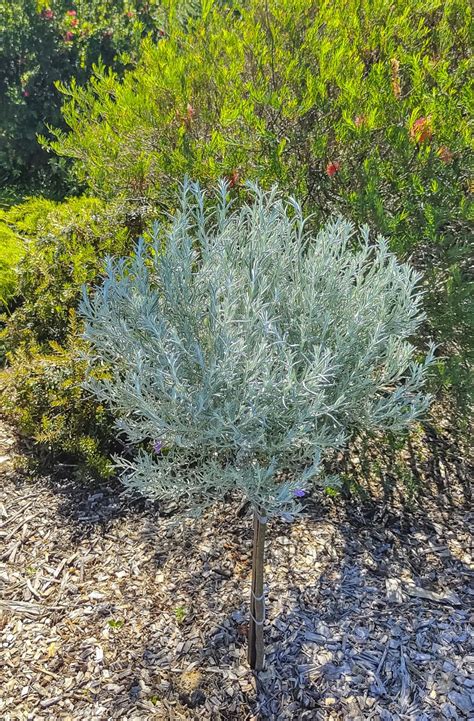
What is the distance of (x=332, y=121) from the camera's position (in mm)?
3086

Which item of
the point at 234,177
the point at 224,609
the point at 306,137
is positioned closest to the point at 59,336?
the point at 234,177

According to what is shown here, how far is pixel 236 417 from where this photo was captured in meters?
1.56

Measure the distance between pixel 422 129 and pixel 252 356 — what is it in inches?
64.6

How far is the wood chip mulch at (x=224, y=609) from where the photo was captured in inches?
87.1

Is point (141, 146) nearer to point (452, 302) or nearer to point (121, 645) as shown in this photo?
point (452, 302)

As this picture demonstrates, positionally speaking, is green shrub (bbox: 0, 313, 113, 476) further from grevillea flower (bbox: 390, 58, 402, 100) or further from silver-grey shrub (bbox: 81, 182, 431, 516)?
grevillea flower (bbox: 390, 58, 402, 100)

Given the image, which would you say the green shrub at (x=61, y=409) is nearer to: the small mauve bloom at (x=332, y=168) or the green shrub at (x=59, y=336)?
the green shrub at (x=59, y=336)

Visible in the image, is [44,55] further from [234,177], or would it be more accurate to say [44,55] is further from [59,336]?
[234,177]

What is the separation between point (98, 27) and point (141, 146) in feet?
15.5

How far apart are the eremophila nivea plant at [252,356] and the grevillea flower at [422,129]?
3.25ft

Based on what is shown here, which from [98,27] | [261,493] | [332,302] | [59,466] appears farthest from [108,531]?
[98,27]

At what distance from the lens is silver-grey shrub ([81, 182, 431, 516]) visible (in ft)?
5.34

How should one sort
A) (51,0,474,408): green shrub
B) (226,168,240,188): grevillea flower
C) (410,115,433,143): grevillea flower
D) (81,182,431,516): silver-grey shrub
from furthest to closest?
(226,168,240,188): grevillea flower → (51,0,474,408): green shrub → (410,115,433,143): grevillea flower → (81,182,431,516): silver-grey shrub

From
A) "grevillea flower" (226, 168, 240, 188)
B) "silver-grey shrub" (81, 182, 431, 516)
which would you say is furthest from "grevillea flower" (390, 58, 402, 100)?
"silver-grey shrub" (81, 182, 431, 516)
